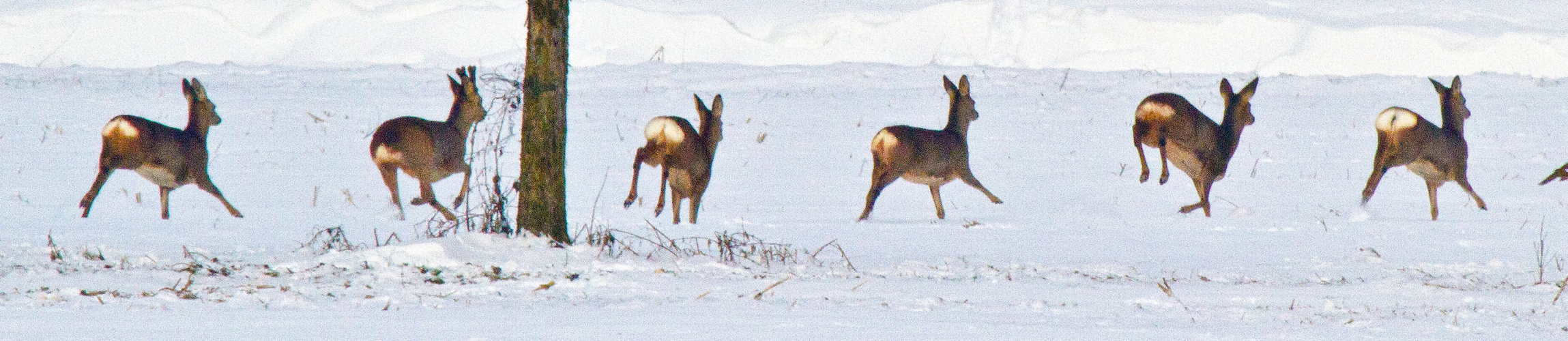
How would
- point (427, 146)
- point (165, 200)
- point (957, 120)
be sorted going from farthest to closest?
1. point (957, 120)
2. point (427, 146)
3. point (165, 200)

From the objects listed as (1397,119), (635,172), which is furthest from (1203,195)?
(635,172)

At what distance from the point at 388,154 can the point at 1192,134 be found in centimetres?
561

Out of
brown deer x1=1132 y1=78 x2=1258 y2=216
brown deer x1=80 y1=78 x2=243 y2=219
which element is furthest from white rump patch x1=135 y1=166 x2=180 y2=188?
brown deer x1=1132 y1=78 x2=1258 y2=216

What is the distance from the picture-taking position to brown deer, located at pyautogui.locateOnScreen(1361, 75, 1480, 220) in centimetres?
1187

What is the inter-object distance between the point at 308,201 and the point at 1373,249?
7.81m

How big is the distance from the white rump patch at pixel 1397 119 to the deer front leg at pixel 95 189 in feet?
28.3

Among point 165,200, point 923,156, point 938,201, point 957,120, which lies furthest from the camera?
point 957,120

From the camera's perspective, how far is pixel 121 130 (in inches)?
416

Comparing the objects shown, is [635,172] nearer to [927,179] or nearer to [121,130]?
[927,179]

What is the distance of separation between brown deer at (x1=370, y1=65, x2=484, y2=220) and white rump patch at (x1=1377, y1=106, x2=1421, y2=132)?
6385 mm

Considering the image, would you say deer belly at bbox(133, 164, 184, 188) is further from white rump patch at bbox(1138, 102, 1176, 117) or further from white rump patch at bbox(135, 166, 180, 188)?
white rump patch at bbox(1138, 102, 1176, 117)

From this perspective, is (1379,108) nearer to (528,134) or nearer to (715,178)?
(715,178)

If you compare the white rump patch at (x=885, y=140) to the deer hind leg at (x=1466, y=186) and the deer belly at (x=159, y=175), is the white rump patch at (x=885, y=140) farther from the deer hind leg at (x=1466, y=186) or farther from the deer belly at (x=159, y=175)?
the deer belly at (x=159, y=175)

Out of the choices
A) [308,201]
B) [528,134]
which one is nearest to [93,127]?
[308,201]
